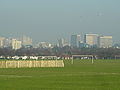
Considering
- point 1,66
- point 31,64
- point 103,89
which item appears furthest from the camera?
point 31,64

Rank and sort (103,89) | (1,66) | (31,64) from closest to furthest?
1. (103,89)
2. (1,66)
3. (31,64)

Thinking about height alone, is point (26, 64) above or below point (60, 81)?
above

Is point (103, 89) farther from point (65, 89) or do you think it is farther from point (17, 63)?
point (17, 63)

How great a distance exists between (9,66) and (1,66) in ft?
5.61

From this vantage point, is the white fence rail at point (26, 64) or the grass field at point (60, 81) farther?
the white fence rail at point (26, 64)

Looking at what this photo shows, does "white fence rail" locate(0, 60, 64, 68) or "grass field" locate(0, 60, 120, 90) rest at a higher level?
"white fence rail" locate(0, 60, 64, 68)

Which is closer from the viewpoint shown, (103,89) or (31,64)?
(103,89)

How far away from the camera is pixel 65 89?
100 feet

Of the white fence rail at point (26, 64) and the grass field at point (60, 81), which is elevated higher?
the white fence rail at point (26, 64)

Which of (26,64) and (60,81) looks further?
(26,64)

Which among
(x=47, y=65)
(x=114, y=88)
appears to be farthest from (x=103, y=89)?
(x=47, y=65)

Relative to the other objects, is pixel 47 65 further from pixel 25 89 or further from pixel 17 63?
pixel 25 89

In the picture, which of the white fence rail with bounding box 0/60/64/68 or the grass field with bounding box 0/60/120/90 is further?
the white fence rail with bounding box 0/60/64/68

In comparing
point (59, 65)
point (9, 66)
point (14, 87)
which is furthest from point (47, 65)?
point (14, 87)
